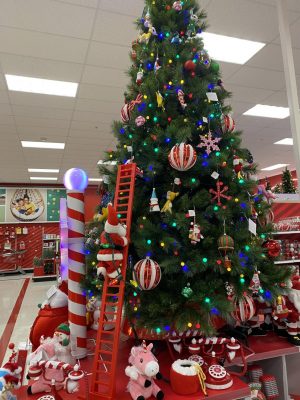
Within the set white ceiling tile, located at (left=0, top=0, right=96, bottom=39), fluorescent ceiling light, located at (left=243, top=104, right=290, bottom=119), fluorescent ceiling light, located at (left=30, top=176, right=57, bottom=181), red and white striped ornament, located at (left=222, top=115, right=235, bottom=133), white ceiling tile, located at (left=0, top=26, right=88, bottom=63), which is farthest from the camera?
fluorescent ceiling light, located at (left=30, top=176, right=57, bottom=181)

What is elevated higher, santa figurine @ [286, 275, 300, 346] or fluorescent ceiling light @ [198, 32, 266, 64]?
fluorescent ceiling light @ [198, 32, 266, 64]

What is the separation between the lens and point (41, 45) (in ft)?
10.8

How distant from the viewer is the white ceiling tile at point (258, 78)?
402cm

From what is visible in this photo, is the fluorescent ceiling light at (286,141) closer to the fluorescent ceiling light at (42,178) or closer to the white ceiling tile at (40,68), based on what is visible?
the white ceiling tile at (40,68)

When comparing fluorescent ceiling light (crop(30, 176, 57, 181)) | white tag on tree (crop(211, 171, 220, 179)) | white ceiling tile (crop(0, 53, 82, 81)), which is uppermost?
fluorescent ceiling light (crop(30, 176, 57, 181))

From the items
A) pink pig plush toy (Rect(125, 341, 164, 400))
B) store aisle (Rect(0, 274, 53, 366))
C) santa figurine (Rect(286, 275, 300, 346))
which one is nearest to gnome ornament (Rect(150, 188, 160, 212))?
pink pig plush toy (Rect(125, 341, 164, 400))

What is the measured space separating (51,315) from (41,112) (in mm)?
4105

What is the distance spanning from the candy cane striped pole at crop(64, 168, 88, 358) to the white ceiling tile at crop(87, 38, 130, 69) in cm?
221

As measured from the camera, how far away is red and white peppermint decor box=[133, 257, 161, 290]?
1.44m

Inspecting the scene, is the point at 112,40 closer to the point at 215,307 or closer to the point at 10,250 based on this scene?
the point at 215,307

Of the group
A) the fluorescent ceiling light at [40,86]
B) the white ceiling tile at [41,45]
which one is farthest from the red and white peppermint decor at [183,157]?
the fluorescent ceiling light at [40,86]

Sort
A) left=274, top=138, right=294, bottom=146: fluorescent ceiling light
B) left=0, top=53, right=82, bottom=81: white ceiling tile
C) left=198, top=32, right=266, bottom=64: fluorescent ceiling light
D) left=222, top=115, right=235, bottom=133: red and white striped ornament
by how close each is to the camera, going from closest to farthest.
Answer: left=222, top=115, right=235, bottom=133: red and white striped ornament
left=198, top=32, right=266, bottom=64: fluorescent ceiling light
left=0, top=53, right=82, bottom=81: white ceiling tile
left=274, top=138, right=294, bottom=146: fluorescent ceiling light

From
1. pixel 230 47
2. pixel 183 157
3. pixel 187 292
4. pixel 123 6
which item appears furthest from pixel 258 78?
pixel 187 292

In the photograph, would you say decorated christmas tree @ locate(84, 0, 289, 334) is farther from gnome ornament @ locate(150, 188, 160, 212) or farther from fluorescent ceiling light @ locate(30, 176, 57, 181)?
fluorescent ceiling light @ locate(30, 176, 57, 181)
